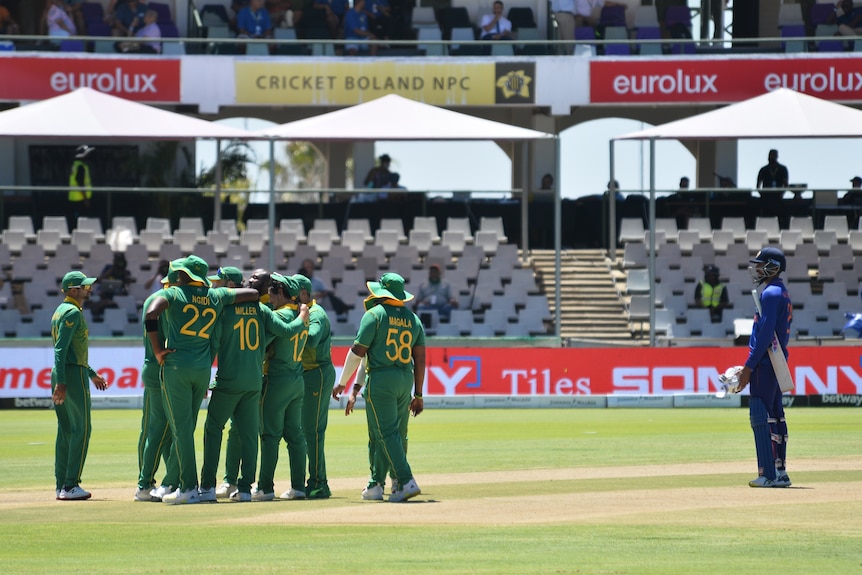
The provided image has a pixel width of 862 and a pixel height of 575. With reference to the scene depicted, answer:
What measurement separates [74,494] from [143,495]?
614 millimetres

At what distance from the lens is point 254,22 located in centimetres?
3472

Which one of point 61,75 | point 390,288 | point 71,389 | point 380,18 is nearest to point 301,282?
point 390,288

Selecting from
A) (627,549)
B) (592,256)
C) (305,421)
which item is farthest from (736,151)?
(627,549)

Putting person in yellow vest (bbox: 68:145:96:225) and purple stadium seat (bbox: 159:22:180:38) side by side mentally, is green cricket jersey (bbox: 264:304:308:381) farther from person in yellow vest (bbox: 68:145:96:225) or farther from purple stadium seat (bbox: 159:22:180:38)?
purple stadium seat (bbox: 159:22:180:38)

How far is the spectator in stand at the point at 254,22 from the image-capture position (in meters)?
34.7

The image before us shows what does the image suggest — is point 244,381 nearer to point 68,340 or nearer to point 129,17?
point 68,340

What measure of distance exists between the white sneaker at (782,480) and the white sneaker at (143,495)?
5.29m

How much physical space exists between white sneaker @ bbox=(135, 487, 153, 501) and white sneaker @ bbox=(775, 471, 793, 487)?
5.29 m

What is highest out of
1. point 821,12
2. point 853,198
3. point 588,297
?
point 821,12

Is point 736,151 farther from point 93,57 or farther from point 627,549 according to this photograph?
point 627,549

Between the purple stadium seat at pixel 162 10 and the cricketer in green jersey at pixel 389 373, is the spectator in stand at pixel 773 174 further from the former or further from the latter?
the cricketer in green jersey at pixel 389 373

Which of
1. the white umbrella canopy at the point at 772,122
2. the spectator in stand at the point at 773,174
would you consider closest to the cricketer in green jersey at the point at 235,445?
the white umbrella canopy at the point at 772,122

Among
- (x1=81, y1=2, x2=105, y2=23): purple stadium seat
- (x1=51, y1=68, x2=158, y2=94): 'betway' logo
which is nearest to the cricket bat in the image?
(x1=51, y1=68, x2=158, y2=94): 'betway' logo

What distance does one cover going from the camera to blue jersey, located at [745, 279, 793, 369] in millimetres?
12953
